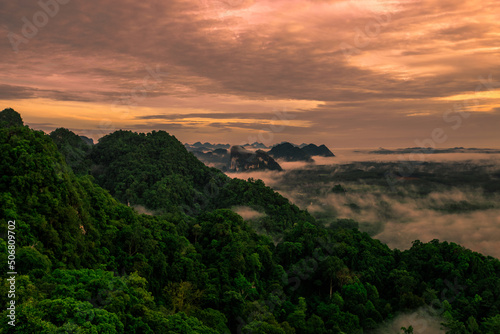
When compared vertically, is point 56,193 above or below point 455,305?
above

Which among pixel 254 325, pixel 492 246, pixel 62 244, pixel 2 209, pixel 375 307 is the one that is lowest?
pixel 492 246

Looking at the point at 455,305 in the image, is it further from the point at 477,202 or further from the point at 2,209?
the point at 477,202

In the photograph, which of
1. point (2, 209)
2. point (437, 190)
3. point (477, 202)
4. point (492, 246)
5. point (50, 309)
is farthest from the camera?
point (437, 190)

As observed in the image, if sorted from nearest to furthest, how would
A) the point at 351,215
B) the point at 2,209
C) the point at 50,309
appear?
the point at 50,309 < the point at 2,209 < the point at 351,215

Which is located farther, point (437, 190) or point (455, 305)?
point (437, 190)

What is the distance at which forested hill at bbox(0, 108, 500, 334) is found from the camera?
20.1 m

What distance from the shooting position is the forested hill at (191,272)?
2014 centimetres

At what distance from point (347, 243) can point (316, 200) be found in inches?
4835

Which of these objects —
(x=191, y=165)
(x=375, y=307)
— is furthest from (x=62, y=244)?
(x=191, y=165)

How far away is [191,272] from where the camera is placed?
37.0 meters

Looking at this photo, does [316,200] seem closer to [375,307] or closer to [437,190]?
[437,190]

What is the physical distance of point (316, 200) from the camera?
175 meters

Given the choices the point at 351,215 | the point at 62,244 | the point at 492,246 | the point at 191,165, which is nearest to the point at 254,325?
the point at 62,244

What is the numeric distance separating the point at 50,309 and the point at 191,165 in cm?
9381
